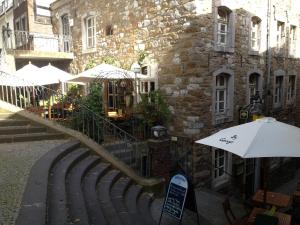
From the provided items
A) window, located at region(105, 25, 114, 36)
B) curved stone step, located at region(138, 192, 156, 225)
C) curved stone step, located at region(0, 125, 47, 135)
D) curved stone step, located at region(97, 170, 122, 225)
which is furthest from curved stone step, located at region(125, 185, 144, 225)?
window, located at region(105, 25, 114, 36)

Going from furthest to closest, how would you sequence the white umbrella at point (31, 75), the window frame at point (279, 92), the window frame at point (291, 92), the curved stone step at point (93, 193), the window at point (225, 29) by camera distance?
the window frame at point (291, 92) < the window frame at point (279, 92) < the white umbrella at point (31, 75) < the window at point (225, 29) < the curved stone step at point (93, 193)

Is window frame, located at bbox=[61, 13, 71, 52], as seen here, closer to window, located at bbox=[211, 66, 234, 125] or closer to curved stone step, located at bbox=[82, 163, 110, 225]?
window, located at bbox=[211, 66, 234, 125]

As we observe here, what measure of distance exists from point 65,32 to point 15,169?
1141cm

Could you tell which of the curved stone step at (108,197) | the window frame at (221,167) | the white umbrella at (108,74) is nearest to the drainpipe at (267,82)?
the window frame at (221,167)

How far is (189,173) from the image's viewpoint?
929 cm

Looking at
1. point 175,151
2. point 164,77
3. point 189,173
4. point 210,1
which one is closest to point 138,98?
point 164,77

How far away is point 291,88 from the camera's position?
14.9 m

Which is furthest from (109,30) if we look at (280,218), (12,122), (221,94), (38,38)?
(280,218)

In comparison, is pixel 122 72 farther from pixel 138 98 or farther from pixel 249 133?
pixel 249 133

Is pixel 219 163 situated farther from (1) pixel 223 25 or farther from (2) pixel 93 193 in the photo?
(2) pixel 93 193

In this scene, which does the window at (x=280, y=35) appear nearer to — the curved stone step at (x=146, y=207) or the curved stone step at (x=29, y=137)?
the curved stone step at (x=146, y=207)

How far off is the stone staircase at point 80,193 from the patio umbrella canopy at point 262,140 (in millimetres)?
2047

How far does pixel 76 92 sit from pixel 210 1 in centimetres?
745

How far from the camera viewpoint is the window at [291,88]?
14.7m
